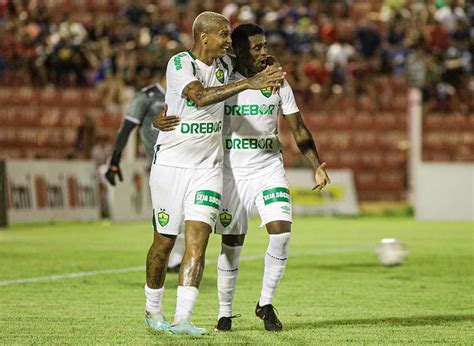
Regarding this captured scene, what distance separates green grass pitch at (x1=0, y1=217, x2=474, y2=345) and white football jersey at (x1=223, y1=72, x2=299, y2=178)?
123 cm

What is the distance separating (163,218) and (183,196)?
214mm

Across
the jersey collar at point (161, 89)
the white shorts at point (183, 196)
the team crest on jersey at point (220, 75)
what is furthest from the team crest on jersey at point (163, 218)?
the jersey collar at point (161, 89)

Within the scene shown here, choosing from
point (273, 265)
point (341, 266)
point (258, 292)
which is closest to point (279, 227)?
point (273, 265)

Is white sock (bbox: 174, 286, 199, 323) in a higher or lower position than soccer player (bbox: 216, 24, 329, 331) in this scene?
lower

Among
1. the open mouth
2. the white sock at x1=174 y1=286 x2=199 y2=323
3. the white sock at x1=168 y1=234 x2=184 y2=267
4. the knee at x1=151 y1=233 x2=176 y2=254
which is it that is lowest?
the white sock at x1=168 y1=234 x2=184 y2=267

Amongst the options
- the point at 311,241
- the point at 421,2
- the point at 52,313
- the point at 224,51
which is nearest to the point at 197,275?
the point at 224,51

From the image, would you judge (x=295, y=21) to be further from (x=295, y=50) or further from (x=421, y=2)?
(x=421, y=2)

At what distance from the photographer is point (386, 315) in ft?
33.3

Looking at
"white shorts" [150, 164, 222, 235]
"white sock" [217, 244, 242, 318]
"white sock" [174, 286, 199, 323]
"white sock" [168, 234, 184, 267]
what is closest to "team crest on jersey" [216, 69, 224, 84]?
"white shorts" [150, 164, 222, 235]

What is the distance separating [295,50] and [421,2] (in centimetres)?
467

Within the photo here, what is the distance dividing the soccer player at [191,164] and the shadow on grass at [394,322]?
1117 millimetres

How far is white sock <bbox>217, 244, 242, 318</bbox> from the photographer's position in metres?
9.11

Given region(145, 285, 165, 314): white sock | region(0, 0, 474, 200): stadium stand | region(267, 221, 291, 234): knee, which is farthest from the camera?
region(0, 0, 474, 200): stadium stand

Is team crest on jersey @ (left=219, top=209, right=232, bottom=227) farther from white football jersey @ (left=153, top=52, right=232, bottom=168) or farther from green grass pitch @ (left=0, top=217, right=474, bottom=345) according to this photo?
green grass pitch @ (left=0, top=217, right=474, bottom=345)
